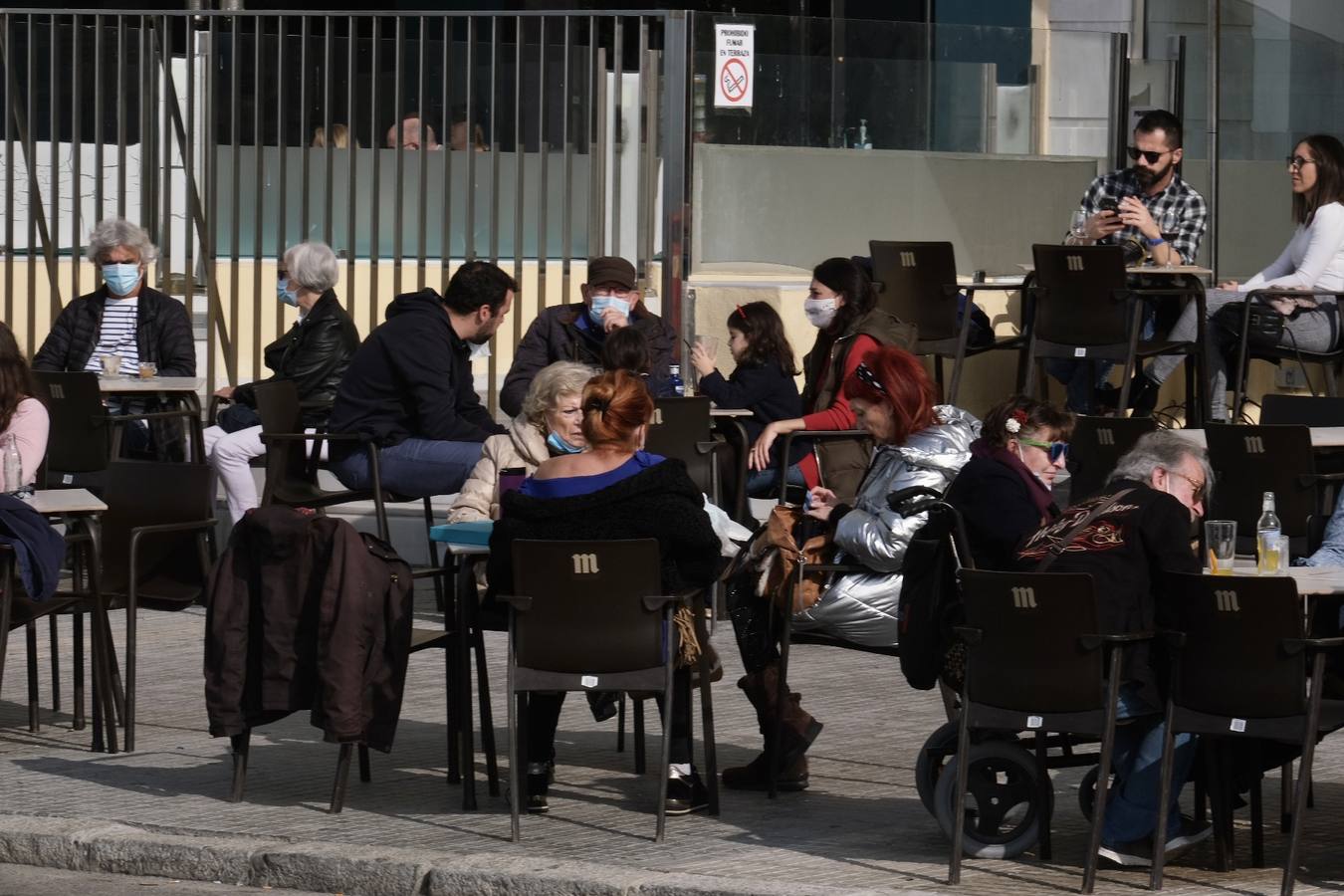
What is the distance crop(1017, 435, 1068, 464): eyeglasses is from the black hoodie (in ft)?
10.8

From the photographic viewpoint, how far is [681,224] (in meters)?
12.7

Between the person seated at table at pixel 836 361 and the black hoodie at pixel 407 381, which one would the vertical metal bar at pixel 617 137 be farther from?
the black hoodie at pixel 407 381

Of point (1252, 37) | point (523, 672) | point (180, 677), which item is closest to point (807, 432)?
point (180, 677)

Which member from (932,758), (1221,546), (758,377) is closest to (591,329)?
(758,377)

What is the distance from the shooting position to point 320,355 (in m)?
11.5

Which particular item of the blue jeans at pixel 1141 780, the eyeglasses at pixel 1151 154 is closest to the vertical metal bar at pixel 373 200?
the eyeglasses at pixel 1151 154

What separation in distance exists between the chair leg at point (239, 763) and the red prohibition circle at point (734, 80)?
6670 mm

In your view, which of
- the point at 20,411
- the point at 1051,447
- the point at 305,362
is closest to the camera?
the point at 1051,447

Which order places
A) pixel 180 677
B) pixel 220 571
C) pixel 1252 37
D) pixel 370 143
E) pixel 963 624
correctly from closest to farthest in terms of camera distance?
pixel 963 624 → pixel 220 571 → pixel 180 677 → pixel 370 143 → pixel 1252 37

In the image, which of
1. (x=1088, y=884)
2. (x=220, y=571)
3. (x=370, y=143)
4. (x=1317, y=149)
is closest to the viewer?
(x=1088, y=884)

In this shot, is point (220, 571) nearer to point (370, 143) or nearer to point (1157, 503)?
point (1157, 503)

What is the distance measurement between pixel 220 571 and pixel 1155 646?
2.83 metres

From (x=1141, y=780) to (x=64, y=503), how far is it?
3667mm

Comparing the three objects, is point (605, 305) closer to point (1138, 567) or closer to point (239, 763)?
point (239, 763)
